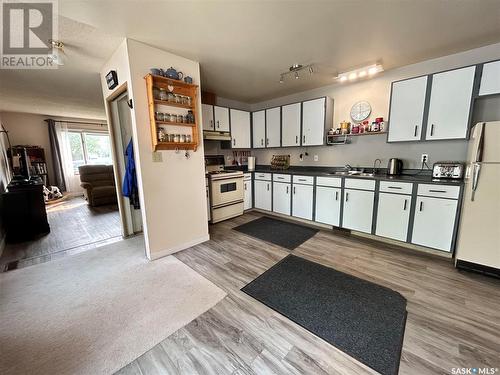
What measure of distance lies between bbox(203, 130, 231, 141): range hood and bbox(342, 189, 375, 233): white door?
2.49 m

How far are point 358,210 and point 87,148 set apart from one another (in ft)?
27.2

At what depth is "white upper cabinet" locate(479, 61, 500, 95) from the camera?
217cm

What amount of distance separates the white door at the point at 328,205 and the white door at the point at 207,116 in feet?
7.60

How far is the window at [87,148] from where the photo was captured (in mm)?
6516

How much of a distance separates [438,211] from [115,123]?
4.52 metres

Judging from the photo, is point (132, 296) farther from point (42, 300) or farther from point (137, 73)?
point (137, 73)

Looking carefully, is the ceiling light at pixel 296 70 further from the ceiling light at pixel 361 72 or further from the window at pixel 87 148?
the window at pixel 87 148

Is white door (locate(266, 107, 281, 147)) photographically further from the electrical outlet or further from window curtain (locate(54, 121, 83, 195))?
window curtain (locate(54, 121, 83, 195))

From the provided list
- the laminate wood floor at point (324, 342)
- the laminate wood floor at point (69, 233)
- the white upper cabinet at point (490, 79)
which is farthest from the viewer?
the laminate wood floor at point (69, 233)

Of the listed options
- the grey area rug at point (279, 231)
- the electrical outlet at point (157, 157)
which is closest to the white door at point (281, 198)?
the grey area rug at point (279, 231)

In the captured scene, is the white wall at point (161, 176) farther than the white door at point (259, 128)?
No

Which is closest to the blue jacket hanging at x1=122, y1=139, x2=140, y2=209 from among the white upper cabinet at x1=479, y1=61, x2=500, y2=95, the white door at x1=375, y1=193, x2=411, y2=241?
the white door at x1=375, y1=193, x2=411, y2=241

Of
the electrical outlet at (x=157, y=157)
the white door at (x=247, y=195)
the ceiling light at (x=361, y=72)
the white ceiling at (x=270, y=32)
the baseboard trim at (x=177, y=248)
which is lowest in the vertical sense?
the baseboard trim at (x=177, y=248)

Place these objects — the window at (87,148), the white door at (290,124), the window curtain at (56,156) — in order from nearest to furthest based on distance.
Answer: the white door at (290,124) → the window curtain at (56,156) → the window at (87,148)
